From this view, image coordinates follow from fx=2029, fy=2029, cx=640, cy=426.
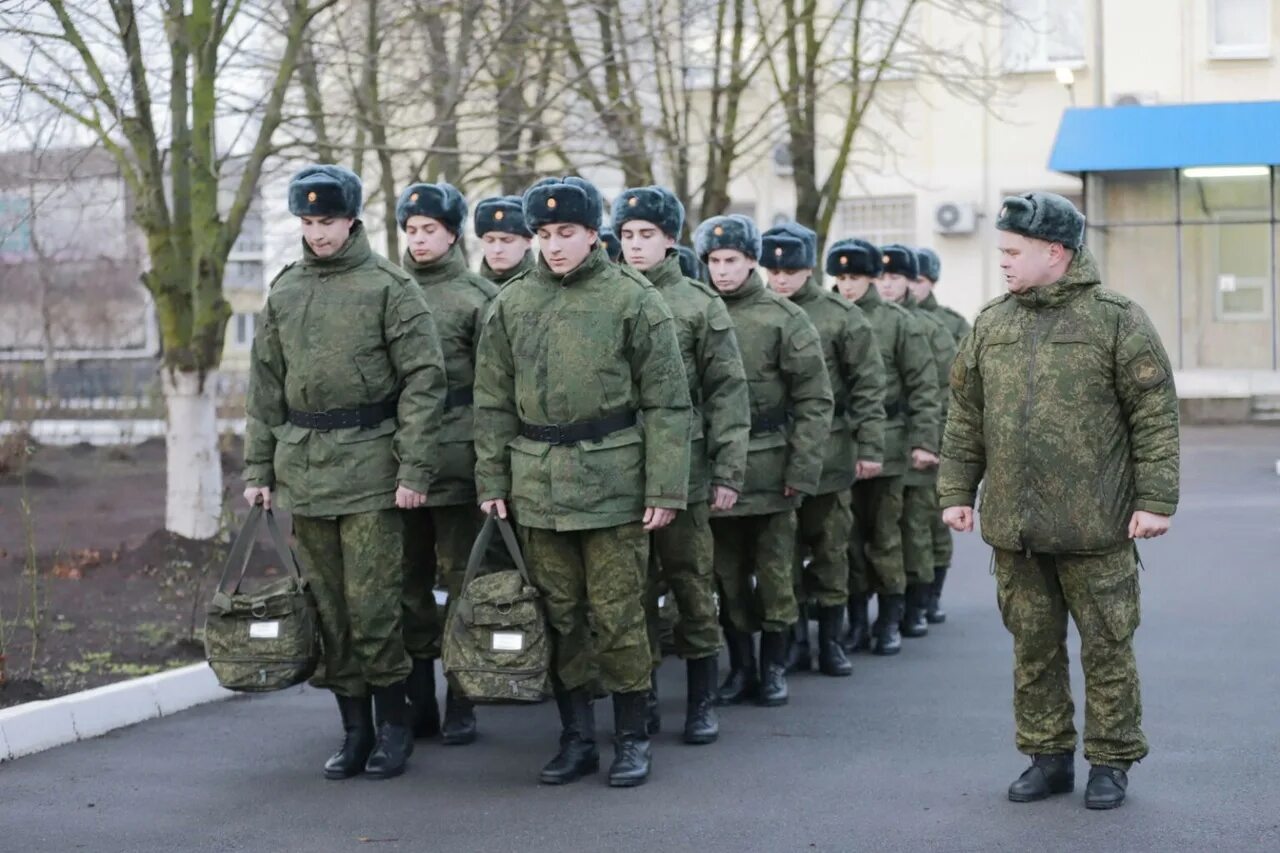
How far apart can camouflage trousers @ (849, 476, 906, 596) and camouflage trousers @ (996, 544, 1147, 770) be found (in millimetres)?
3962

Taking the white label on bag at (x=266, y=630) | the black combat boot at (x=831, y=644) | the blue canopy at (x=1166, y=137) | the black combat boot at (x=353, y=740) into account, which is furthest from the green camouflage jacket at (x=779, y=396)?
the blue canopy at (x=1166, y=137)

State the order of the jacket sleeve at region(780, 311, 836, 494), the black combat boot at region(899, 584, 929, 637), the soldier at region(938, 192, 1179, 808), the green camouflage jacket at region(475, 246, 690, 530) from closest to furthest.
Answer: the soldier at region(938, 192, 1179, 808) < the green camouflage jacket at region(475, 246, 690, 530) < the jacket sleeve at region(780, 311, 836, 494) < the black combat boot at region(899, 584, 929, 637)

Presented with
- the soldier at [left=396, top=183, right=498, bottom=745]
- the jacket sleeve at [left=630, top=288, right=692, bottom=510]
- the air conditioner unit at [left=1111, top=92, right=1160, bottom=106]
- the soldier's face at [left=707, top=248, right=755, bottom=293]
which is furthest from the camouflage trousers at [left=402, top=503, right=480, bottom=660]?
the air conditioner unit at [left=1111, top=92, right=1160, bottom=106]

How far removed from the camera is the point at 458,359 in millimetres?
8422

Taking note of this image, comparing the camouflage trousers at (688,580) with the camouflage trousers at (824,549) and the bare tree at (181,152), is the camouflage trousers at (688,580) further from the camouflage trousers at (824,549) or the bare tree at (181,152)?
the bare tree at (181,152)

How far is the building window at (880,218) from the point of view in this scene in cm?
3350

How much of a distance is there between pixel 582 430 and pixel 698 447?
38.3 inches

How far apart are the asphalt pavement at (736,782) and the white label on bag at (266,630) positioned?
566 millimetres

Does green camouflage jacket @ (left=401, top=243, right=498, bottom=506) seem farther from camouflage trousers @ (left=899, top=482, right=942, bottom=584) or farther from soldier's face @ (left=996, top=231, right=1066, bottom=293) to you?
camouflage trousers @ (left=899, top=482, right=942, bottom=584)

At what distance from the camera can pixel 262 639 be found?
7.34 metres

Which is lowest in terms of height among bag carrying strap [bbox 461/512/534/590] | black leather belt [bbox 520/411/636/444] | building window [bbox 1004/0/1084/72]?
bag carrying strap [bbox 461/512/534/590]

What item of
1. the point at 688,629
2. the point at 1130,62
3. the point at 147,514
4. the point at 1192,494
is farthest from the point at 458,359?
the point at 1130,62

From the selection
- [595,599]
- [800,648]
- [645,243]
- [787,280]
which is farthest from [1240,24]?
[595,599]

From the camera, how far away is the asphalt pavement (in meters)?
6.54
